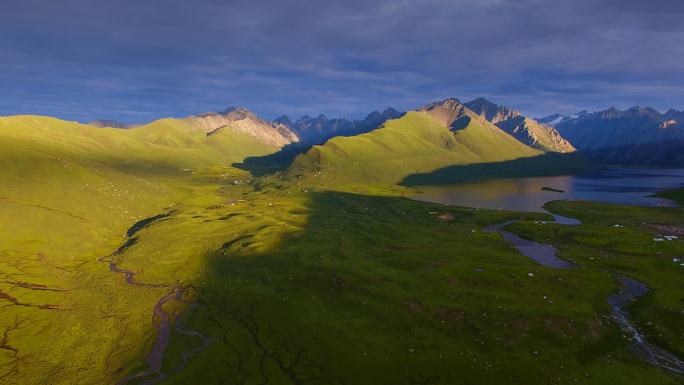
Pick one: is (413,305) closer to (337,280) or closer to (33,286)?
(337,280)

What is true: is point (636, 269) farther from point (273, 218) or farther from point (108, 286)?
point (108, 286)

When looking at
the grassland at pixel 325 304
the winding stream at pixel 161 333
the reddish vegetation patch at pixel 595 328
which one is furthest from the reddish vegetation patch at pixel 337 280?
the reddish vegetation patch at pixel 595 328

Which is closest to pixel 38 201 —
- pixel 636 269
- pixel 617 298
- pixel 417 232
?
pixel 417 232

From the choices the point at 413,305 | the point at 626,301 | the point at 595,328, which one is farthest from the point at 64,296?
the point at 626,301

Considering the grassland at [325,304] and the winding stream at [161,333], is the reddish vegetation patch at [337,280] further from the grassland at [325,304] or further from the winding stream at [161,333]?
the winding stream at [161,333]

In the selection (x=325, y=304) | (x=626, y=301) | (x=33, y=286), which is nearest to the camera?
(x=325, y=304)

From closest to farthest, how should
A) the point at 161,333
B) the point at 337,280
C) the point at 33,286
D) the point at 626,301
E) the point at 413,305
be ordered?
the point at 161,333 → the point at 413,305 → the point at 626,301 → the point at 33,286 → the point at 337,280

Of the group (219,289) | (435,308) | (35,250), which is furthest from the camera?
(35,250)
